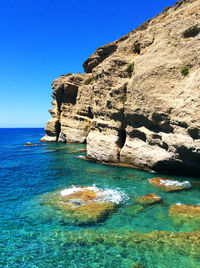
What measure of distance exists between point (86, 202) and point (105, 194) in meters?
2.25

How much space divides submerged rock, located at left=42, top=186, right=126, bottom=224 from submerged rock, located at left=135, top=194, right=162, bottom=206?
150 cm

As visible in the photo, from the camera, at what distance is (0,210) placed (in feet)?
45.9

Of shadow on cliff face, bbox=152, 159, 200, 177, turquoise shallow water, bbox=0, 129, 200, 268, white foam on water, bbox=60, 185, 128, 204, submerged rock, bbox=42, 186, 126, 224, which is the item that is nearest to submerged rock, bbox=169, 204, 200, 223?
turquoise shallow water, bbox=0, 129, 200, 268

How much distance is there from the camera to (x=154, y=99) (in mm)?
21469

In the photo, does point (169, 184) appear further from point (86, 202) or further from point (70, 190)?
point (70, 190)

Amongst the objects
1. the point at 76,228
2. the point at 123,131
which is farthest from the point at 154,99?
the point at 76,228

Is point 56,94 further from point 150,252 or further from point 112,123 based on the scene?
point 150,252

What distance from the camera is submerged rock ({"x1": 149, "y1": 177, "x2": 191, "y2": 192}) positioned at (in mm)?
16891

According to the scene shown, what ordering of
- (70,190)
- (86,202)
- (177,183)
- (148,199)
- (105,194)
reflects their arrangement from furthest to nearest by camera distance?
(177,183) < (70,190) < (105,194) < (148,199) < (86,202)

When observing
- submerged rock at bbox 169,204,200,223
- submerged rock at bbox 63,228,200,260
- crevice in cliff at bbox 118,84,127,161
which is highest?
crevice in cliff at bbox 118,84,127,161

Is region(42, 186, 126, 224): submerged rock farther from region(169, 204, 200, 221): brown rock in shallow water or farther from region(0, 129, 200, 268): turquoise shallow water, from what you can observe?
region(169, 204, 200, 221): brown rock in shallow water

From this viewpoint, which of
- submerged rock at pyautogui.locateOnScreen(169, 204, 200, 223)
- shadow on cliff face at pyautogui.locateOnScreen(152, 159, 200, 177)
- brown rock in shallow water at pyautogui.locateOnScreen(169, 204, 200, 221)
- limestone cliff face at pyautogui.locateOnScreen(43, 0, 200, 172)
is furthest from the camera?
shadow on cliff face at pyautogui.locateOnScreen(152, 159, 200, 177)

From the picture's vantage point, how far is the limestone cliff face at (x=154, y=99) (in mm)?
19031

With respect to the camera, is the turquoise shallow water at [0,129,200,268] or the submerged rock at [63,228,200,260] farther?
the submerged rock at [63,228,200,260]
